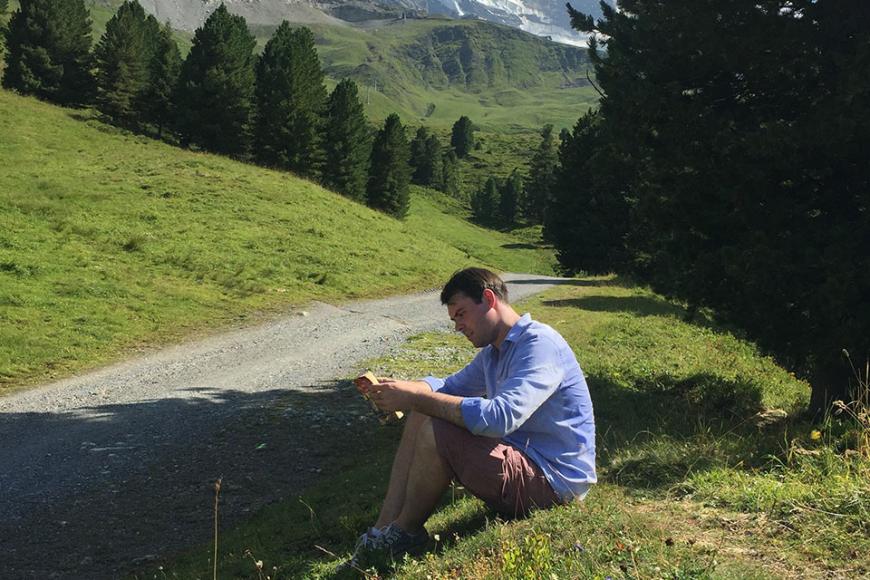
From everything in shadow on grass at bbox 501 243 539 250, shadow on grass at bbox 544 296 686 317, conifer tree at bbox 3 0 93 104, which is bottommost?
shadow on grass at bbox 501 243 539 250

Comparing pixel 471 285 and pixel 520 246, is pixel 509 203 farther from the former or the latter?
pixel 471 285

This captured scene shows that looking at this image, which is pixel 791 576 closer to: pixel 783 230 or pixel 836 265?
pixel 836 265

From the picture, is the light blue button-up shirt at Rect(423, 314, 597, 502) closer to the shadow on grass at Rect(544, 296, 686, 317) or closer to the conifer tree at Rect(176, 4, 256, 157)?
the shadow on grass at Rect(544, 296, 686, 317)

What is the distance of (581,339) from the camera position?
16375mm

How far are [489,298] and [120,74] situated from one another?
5642 cm

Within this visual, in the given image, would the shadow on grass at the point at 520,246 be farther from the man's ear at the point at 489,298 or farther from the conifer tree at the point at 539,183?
the man's ear at the point at 489,298

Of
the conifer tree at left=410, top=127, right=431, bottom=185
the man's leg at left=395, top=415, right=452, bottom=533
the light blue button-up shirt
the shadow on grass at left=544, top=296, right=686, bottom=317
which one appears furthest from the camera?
the conifer tree at left=410, top=127, right=431, bottom=185

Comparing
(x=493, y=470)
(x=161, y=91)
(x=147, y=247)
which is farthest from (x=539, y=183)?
(x=493, y=470)

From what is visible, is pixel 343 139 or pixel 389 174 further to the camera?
pixel 389 174

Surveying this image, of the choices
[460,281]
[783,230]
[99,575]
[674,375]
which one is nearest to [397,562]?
[460,281]

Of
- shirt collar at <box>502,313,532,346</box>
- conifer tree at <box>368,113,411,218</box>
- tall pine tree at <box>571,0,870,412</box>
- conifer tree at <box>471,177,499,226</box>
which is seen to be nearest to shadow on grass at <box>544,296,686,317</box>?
tall pine tree at <box>571,0,870,412</box>

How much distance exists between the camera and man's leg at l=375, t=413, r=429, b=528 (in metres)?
4.40

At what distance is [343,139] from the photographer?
2267 inches

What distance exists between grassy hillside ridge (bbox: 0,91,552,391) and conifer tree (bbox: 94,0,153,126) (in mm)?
8752
